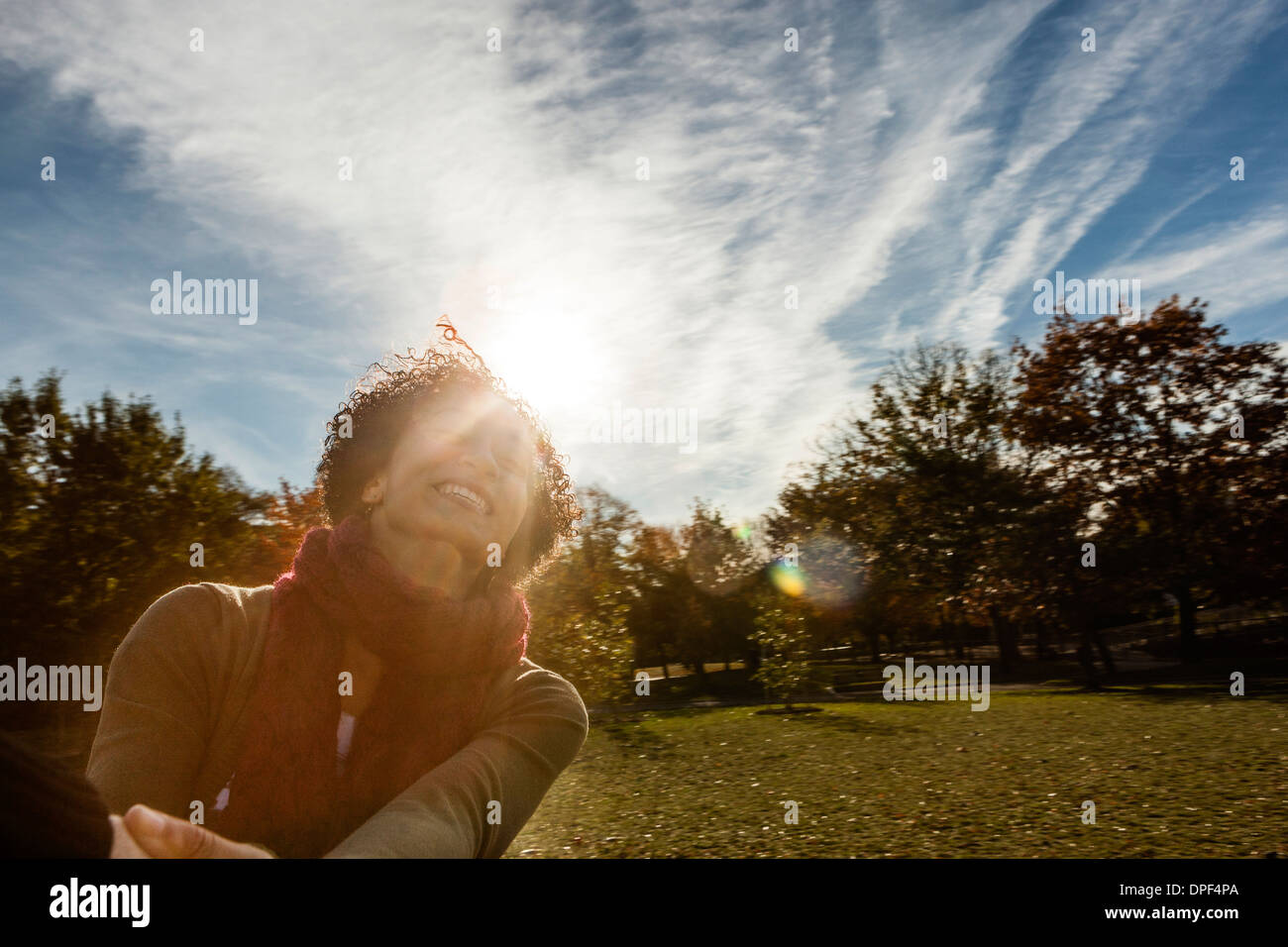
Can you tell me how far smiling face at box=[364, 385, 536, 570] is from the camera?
8.14ft

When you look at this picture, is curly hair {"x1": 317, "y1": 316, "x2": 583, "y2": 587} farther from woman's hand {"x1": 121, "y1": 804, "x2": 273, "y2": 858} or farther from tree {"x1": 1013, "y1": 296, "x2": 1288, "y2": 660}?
tree {"x1": 1013, "y1": 296, "x2": 1288, "y2": 660}

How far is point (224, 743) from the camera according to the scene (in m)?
2.10

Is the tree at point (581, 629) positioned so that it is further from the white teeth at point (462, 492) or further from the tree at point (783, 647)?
the white teeth at point (462, 492)

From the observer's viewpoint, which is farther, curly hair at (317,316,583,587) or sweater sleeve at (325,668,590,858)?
curly hair at (317,316,583,587)

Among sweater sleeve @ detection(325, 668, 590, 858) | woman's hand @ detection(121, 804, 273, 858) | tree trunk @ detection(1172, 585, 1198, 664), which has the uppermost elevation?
woman's hand @ detection(121, 804, 273, 858)

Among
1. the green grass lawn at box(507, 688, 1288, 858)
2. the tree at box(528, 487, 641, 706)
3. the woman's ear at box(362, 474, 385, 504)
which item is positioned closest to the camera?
the woman's ear at box(362, 474, 385, 504)

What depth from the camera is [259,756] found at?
211 cm

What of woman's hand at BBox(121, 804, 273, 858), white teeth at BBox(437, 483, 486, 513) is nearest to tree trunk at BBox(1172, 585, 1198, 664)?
white teeth at BBox(437, 483, 486, 513)

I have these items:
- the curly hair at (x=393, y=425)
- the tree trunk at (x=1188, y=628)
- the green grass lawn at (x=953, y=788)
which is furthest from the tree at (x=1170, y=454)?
the curly hair at (x=393, y=425)

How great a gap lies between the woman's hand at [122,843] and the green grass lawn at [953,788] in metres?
8.54

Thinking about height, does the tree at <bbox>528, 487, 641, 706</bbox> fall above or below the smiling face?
below

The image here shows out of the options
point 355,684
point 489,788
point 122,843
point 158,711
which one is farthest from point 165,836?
point 355,684
